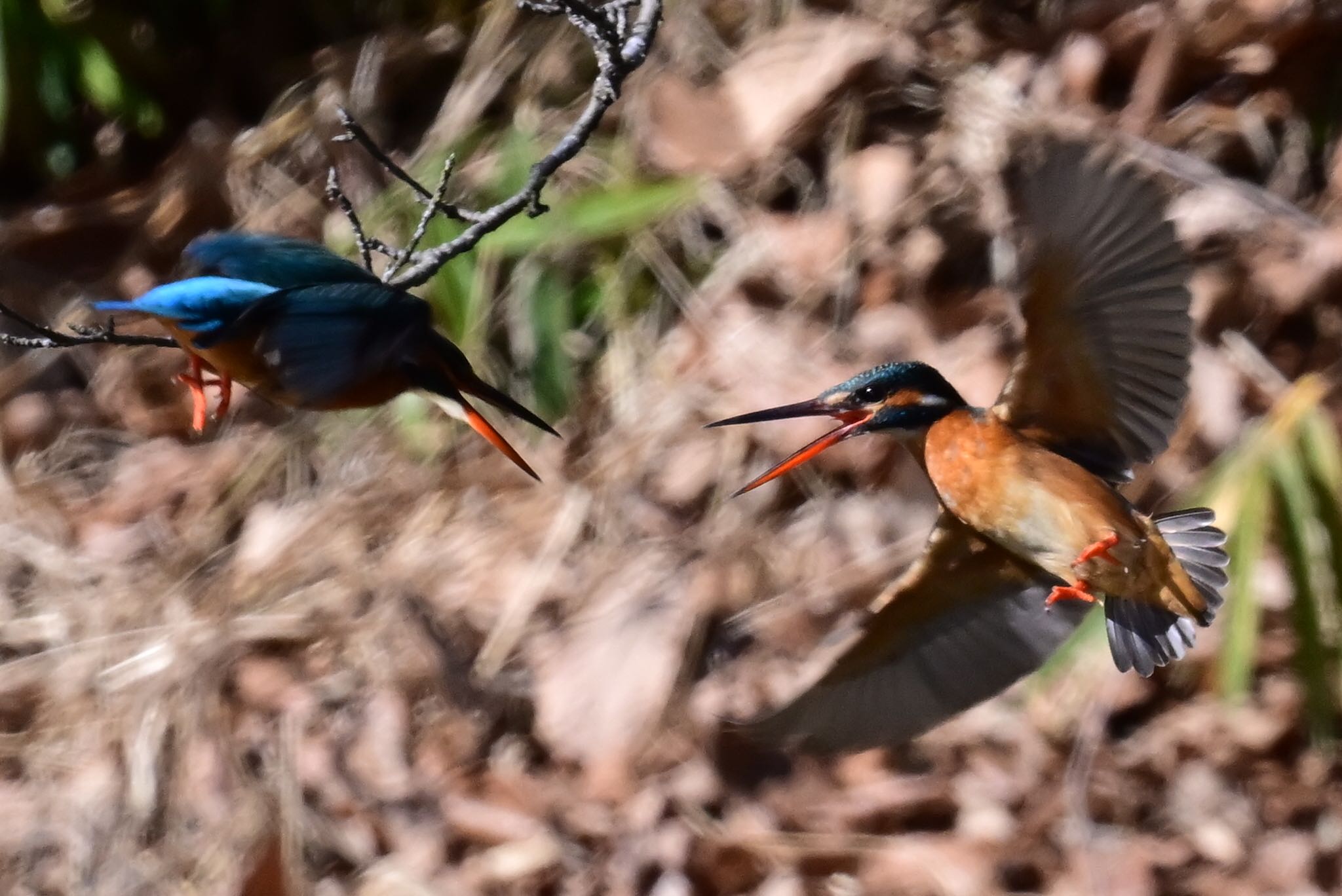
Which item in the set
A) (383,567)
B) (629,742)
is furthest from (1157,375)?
(383,567)

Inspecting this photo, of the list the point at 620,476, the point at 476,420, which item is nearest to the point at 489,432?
the point at 476,420

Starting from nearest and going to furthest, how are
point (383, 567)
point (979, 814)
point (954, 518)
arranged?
point (954, 518) < point (979, 814) < point (383, 567)

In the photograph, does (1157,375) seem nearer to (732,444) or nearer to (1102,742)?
(1102,742)

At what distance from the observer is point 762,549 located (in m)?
2.38

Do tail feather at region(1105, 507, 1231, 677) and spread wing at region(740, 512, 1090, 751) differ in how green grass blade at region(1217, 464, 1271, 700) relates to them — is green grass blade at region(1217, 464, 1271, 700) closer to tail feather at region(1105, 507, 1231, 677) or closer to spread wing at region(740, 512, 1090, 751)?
tail feather at region(1105, 507, 1231, 677)

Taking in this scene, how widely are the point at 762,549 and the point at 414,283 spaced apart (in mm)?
1433

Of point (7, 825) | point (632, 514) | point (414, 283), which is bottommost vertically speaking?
point (7, 825)

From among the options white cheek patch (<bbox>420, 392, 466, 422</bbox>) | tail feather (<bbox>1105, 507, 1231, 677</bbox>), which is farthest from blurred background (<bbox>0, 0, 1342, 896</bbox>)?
white cheek patch (<bbox>420, 392, 466, 422</bbox>)

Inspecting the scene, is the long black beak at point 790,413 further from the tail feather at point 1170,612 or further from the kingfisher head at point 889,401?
the tail feather at point 1170,612

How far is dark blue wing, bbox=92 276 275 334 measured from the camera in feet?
3.42

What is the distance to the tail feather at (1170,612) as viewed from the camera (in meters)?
1.38

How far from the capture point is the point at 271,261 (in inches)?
45.0

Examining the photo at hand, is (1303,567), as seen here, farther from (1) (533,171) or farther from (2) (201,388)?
(2) (201,388)

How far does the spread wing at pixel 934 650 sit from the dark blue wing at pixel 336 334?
586mm
